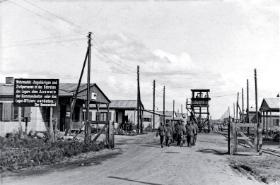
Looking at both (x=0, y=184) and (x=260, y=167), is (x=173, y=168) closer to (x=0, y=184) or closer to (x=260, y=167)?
(x=260, y=167)

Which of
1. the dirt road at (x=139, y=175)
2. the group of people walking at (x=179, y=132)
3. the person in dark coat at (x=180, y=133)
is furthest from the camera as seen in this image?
the person in dark coat at (x=180, y=133)

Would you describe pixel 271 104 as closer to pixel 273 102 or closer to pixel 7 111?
pixel 273 102

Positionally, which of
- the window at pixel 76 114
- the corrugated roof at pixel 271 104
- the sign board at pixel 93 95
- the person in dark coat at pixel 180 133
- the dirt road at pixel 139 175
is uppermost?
the sign board at pixel 93 95

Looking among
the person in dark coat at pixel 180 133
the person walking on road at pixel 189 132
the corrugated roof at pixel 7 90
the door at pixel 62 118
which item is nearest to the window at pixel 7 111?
the corrugated roof at pixel 7 90

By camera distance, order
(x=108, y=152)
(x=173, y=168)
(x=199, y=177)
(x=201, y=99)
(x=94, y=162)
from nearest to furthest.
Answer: (x=199, y=177)
(x=173, y=168)
(x=94, y=162)
(x=108, y=152)
(x=201, y=99)

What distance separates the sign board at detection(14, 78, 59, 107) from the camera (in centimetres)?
1919

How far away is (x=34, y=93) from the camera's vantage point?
1922cm

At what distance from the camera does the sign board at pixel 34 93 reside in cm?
1919

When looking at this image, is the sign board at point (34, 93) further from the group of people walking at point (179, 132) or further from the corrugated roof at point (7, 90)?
the corrugated roof at point (7, 90)

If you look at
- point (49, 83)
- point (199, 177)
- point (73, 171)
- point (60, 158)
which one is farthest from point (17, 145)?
point (199, 177)

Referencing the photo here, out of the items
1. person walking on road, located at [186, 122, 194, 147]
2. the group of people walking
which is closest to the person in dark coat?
the group of people walking

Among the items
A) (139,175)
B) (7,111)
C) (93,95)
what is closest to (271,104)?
(93,95)

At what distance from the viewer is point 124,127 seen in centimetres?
4391

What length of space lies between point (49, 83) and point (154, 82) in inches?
1214
